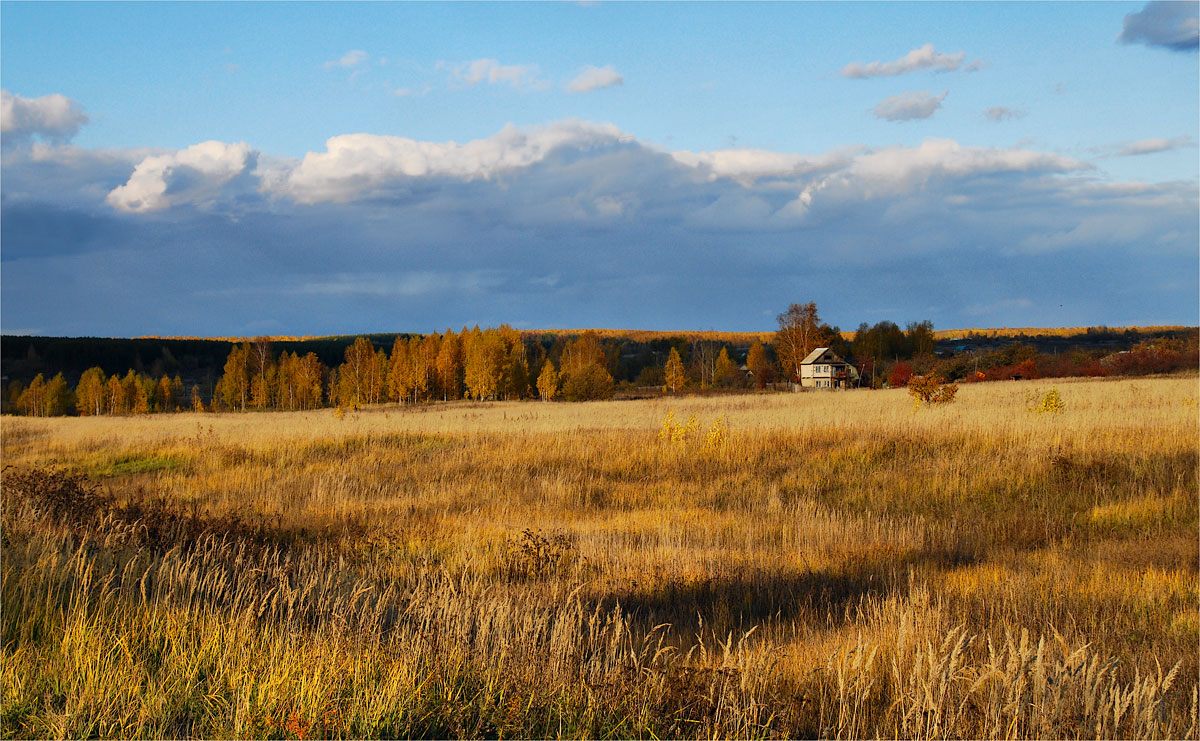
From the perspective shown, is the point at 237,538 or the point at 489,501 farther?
the point at 489,501

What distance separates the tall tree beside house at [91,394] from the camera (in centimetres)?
8838

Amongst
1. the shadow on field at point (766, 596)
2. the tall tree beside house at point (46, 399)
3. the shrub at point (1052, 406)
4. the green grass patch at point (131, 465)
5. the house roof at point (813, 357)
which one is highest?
the house roof at point (813, 357)

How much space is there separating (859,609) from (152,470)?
1596 centimetres

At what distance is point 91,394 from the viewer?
88.6 meters

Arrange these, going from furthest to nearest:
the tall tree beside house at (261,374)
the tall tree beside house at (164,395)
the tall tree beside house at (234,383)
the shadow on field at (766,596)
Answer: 1. the tall tree beside house at (164,395)
2. the tall tree beside house at (234,383)
3. the tall tree beside house at (261,374)
4. the shadow on field at (766,596)

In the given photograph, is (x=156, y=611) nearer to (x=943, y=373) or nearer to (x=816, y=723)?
(x=816, y=723)

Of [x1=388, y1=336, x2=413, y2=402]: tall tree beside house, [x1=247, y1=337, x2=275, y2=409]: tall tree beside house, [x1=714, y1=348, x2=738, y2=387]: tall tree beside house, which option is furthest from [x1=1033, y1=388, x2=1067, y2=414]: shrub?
[x1=247, y1=337, x2=275, y2=409]: tall tree beside house

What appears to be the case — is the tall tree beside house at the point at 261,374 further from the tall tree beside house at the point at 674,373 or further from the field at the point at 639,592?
the field at the point at 639,592

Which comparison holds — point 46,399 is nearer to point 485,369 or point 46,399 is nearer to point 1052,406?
point 485,369

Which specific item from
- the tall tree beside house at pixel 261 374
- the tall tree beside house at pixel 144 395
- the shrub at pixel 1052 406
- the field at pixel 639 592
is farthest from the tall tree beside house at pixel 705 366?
the field at pixel 639 592

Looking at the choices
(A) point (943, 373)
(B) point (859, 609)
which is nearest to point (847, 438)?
(B) point (859, 609)

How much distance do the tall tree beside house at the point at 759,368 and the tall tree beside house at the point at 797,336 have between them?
2.41 metres

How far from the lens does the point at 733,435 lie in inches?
653

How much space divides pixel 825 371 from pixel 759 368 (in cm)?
941
